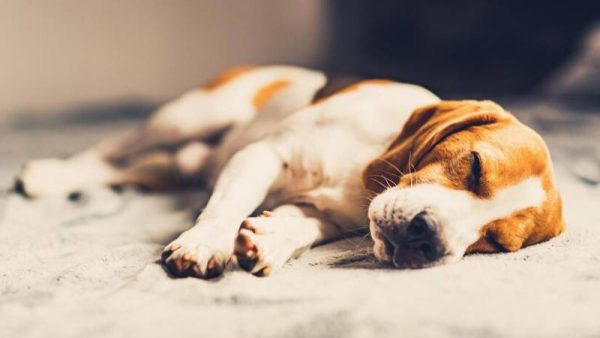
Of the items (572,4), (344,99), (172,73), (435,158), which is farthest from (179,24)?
(435,158)

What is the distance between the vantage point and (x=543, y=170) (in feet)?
6.71

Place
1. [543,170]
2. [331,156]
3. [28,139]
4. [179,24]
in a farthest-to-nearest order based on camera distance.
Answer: [179,24] < [28,139] < [331,156] < [543,170]

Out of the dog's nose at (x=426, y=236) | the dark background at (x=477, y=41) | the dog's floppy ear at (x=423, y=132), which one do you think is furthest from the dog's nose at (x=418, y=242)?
the dark background at (x=477, y=41)

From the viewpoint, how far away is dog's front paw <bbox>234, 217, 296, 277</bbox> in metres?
1.82

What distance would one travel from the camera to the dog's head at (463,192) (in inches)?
72.8

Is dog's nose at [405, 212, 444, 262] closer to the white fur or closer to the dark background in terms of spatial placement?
the white fur

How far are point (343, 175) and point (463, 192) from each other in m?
0.56

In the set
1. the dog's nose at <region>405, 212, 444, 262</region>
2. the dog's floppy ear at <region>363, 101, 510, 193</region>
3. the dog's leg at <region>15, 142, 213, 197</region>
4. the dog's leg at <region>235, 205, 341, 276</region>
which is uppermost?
the dog's floppy ear at <region>363, 101, 510, 193</region>

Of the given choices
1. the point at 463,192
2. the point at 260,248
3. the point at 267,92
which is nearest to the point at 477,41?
the point at 267,92

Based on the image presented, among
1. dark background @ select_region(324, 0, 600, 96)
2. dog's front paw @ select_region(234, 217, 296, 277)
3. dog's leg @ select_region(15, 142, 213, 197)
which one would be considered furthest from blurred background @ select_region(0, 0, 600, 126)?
dog's front paw @ select_region(234, 217, 296, 277)

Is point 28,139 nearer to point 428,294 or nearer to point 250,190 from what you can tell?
point 250,190

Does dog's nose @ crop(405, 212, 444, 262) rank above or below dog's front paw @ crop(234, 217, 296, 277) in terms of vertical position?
above

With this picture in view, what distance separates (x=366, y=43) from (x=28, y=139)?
117 inches

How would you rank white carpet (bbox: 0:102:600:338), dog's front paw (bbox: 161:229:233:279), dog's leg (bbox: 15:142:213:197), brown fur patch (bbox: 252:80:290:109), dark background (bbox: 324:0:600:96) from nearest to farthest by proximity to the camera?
1. white carpet (bbox: 0:102:600:338)
2. dog's front paw (bbox: 161:229:233:279)
3. dog's leg (bbox: 15:142:213:197)
4. brown fur patch (bbox: 252:80:290:109)
5. dark background (bbox: 324:0:600:96)
